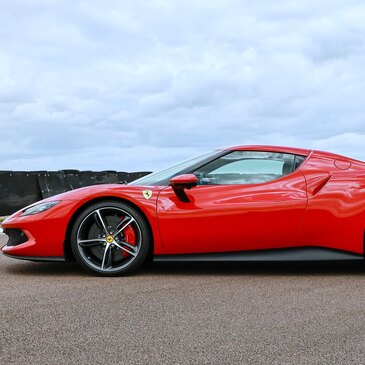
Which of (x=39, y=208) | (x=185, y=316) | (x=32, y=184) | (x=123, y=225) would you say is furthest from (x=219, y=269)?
(x=32, y=184)

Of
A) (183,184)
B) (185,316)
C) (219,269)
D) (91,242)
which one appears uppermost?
(183,184)

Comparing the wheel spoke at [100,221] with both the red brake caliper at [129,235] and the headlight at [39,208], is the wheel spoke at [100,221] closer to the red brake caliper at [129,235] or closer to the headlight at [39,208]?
the red brake caliper at [129,235]

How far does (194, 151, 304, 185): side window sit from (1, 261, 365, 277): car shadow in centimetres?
89

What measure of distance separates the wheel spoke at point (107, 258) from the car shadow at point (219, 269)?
208 millimetres

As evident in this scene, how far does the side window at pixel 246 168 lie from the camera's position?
5941mm

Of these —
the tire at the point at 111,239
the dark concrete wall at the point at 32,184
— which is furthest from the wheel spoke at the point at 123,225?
the dark concrete wall at the point at 32,184

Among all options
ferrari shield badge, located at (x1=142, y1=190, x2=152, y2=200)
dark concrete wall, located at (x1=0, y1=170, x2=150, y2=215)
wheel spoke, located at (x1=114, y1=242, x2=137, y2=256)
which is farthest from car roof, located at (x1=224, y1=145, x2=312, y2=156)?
dark concrete wall, located at (x1=0, y1=170, x2=150, y2=215)

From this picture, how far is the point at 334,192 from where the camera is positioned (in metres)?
5.83

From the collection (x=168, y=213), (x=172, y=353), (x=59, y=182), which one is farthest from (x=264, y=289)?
(x=59, y=182)

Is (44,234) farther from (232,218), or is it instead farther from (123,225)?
(232,218)

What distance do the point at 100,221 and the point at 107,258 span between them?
34cm

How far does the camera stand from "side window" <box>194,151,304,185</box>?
19.5 feet

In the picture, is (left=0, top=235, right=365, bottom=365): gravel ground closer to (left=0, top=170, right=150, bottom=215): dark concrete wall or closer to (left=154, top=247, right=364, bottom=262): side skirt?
(left=154, top=247, right=364, bottom=262): side skirt

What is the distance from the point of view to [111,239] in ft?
19.0
